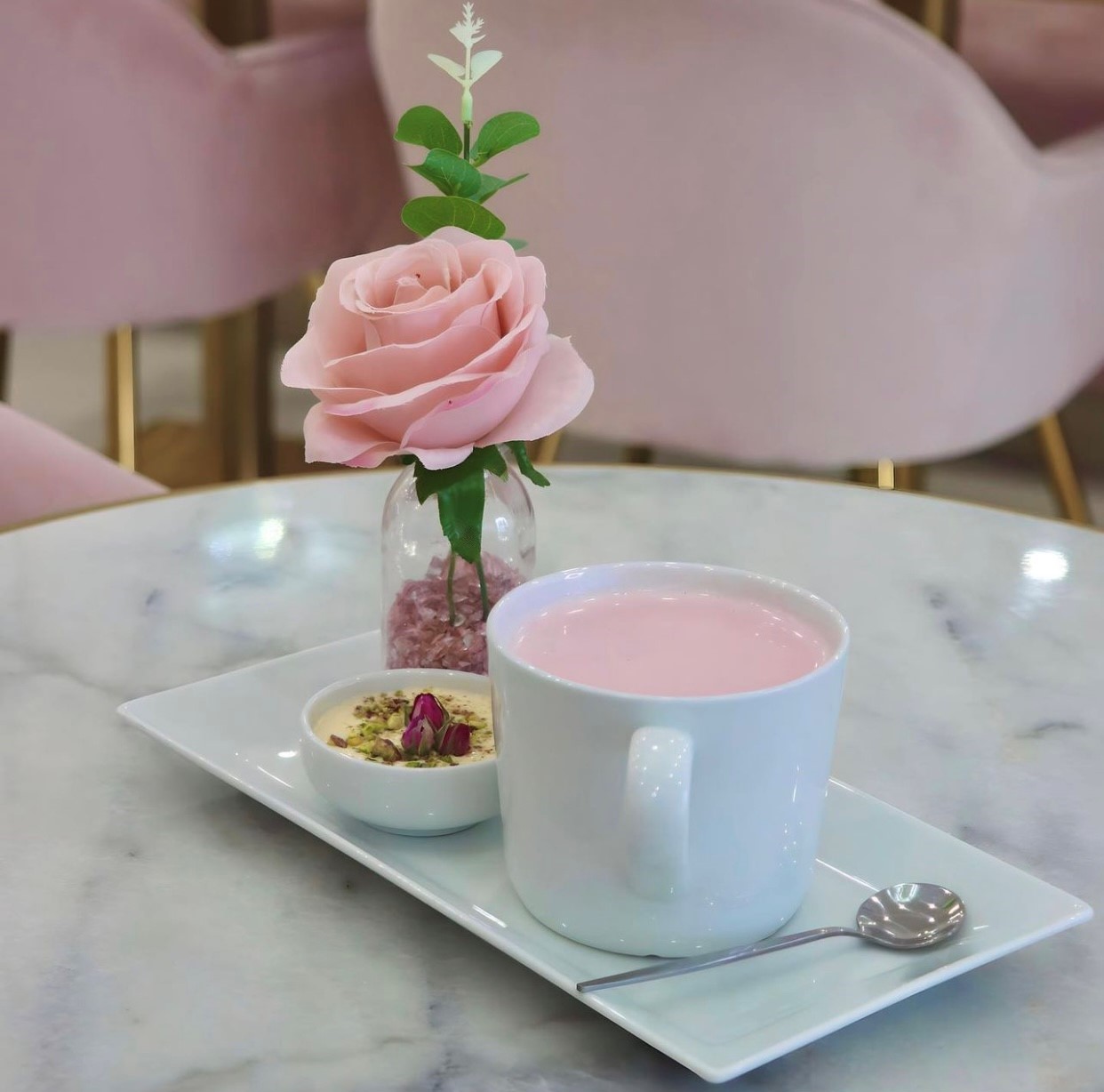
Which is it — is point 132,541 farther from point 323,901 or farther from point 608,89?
point 608,89

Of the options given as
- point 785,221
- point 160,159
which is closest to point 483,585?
point 785,221

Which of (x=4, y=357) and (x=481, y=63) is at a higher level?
(x=481, y=63)

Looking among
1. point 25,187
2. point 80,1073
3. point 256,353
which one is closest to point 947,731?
point 80,1073

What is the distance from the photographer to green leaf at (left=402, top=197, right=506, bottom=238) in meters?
0.50

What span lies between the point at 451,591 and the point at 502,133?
16cm

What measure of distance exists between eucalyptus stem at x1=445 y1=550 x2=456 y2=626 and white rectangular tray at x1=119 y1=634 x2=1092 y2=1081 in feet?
0.22

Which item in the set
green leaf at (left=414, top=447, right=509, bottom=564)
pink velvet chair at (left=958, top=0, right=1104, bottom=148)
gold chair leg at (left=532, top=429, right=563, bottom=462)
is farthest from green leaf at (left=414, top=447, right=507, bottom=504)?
pink velvet chair at (left=958, top=0, right=1104, bottom=148)

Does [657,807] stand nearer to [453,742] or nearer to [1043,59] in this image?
[453,742]

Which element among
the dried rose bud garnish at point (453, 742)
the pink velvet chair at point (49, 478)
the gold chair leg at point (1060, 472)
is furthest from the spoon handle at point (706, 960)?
the gold chair leg at point (1060, 472)

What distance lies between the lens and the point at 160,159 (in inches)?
65.6

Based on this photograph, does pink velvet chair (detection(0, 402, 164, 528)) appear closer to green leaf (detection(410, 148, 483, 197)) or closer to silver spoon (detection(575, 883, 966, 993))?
green leaf (detection(410, 148, 483, 197))

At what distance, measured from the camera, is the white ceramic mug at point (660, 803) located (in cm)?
38

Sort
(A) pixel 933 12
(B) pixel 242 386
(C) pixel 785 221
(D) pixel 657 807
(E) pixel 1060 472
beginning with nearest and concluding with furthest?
(D) pixel 657 807
(C) pixel 785 221
(A) pixel 933 12
(E) pixel 1060 472
(B) pixel 242 386

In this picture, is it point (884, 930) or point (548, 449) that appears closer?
point (884, 930)
